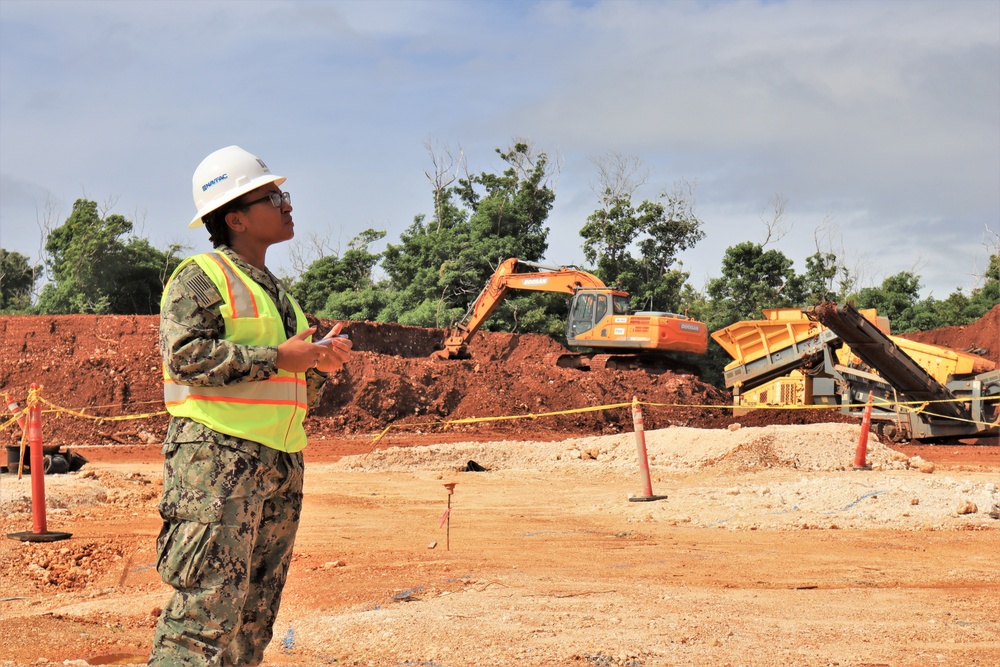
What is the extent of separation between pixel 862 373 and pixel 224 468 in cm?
1997

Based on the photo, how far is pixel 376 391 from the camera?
25.2 meters

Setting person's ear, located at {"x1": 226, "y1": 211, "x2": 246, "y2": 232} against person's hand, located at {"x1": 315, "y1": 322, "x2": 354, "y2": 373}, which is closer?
person's hand, located at {"x1": 315, "y1": 322, "x2": 354, "y2": 373}

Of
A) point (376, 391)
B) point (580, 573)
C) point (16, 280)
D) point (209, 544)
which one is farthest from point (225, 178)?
point (16, 280)

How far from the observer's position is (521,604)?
209 inches

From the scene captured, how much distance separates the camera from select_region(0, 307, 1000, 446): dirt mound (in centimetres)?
2386

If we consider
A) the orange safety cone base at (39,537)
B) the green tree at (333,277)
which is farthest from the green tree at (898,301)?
the orange safety cone base at (39,537)

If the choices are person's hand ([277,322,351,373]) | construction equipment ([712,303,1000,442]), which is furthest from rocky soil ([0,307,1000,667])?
person's hand ([277,322,351,373])

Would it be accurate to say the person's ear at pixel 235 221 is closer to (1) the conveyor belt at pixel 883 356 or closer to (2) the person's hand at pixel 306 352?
(2) the person's hand at pixel 306 352

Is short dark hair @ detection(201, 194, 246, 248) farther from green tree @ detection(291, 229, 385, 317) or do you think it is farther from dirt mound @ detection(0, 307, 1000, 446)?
green tree @ detection(291, 229, 385, 317)

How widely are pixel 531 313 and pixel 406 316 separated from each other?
533 centimetres

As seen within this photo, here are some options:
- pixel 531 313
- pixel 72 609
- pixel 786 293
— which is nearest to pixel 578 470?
pixel 72 609

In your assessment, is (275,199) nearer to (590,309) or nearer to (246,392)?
(246,392)

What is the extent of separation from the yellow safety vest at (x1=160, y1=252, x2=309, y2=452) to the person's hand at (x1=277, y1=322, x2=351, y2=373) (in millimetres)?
97

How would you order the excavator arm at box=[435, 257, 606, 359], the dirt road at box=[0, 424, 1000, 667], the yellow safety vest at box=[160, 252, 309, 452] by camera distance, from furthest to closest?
the excavator arm at box=[435, 257, 606, 359] < the dirt road at box=[0, 424, 1000, 667] < the yellow safety vest at box=[160, 252, 309, 452]
